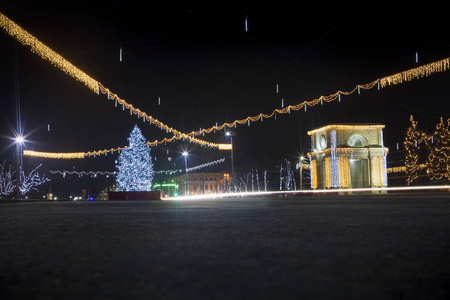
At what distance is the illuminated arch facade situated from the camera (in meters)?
58.2

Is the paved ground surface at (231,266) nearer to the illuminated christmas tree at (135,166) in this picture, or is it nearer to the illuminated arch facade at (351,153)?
the illuminated christmas tree at (135,166)

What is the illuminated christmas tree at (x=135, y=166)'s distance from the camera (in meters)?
52.6

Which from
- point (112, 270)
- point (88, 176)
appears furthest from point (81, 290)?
point (88, 176)

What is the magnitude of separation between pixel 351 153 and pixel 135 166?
26.6 meters

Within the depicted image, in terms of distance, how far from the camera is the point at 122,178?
5284cm

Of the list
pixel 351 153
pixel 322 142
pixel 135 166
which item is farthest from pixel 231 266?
pixel 322 142

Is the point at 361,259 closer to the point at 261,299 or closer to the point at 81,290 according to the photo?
the point at 261,299

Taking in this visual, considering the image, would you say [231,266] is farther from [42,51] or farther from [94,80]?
[94,80]

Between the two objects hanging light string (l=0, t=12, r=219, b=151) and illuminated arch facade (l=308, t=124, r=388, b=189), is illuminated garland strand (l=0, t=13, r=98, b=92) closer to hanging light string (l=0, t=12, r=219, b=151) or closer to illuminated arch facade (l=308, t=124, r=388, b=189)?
hanging light string (l=0, t=12, r=219, b=151)

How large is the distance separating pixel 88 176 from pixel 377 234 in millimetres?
76485

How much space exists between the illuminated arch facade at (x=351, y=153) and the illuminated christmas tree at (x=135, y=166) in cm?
2260

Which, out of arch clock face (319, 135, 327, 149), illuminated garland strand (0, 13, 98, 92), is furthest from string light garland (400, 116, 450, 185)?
illuminated garland strand (0, 13, 98, 92)

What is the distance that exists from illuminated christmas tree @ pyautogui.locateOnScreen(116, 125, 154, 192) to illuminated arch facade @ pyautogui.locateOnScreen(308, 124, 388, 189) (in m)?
22.6

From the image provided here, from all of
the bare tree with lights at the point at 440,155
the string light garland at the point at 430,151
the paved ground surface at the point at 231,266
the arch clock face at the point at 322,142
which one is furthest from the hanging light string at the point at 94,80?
the string light garland at the point at 430,151
